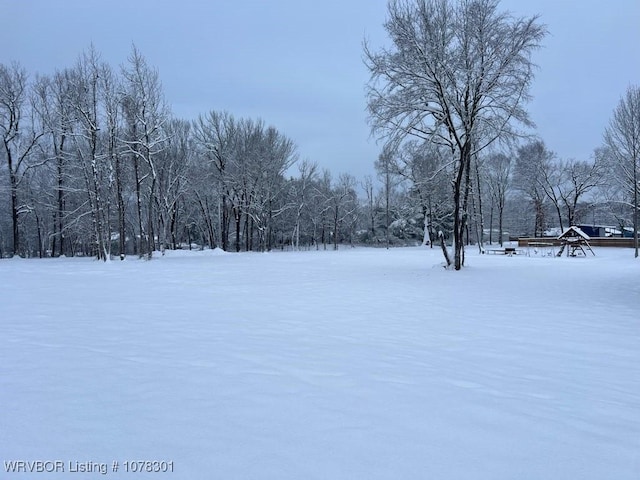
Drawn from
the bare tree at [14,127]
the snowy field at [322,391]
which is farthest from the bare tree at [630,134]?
the bare tree at [14,127]

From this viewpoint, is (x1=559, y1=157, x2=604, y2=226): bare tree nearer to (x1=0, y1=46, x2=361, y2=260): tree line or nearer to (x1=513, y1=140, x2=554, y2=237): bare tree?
(x1=513, y1=140, x2=554, y2=237): bare tree

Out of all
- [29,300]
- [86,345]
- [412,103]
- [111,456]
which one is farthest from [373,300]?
[412,103]

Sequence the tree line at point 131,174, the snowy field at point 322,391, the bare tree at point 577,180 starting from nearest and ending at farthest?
the snowy field at point 322,391 < the tree line at point 131,174 < the bare tree at point 577,180

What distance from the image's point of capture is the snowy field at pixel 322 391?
2.51 meters

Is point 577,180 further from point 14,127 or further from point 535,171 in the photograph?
point 14,127

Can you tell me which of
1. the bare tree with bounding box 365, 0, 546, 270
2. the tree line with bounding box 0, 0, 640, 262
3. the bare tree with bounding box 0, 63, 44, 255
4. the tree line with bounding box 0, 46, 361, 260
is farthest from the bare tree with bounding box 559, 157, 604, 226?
the bare tree with bounding box 0, 63, 44, 255

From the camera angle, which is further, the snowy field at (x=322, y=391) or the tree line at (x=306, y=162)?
the tree line at (x=306, y=162)

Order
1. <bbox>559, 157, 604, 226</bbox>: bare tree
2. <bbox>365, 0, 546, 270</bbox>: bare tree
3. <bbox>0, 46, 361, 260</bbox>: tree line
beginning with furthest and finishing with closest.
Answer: <bbox>559, 157, 604, 226</bbox>: bare tree → <bbox>0, 46, 361, 260</bbox>: tree line → <bbox>365, 0, 546, 270</bbox>: bare tree

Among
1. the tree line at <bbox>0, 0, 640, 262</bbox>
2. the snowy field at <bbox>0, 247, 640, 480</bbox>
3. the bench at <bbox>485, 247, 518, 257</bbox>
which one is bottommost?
the snowy field at <bbox>0, 247, 640, 480</bbox>

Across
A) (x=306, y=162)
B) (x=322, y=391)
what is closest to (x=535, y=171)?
(x=306, y=162)

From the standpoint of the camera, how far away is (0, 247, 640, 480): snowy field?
2512mm

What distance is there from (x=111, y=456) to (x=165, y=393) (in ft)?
3.47

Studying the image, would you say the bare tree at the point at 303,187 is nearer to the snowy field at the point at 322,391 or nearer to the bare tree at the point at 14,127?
the bare tree at the point at 14,127

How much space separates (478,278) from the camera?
1377 centimetres
